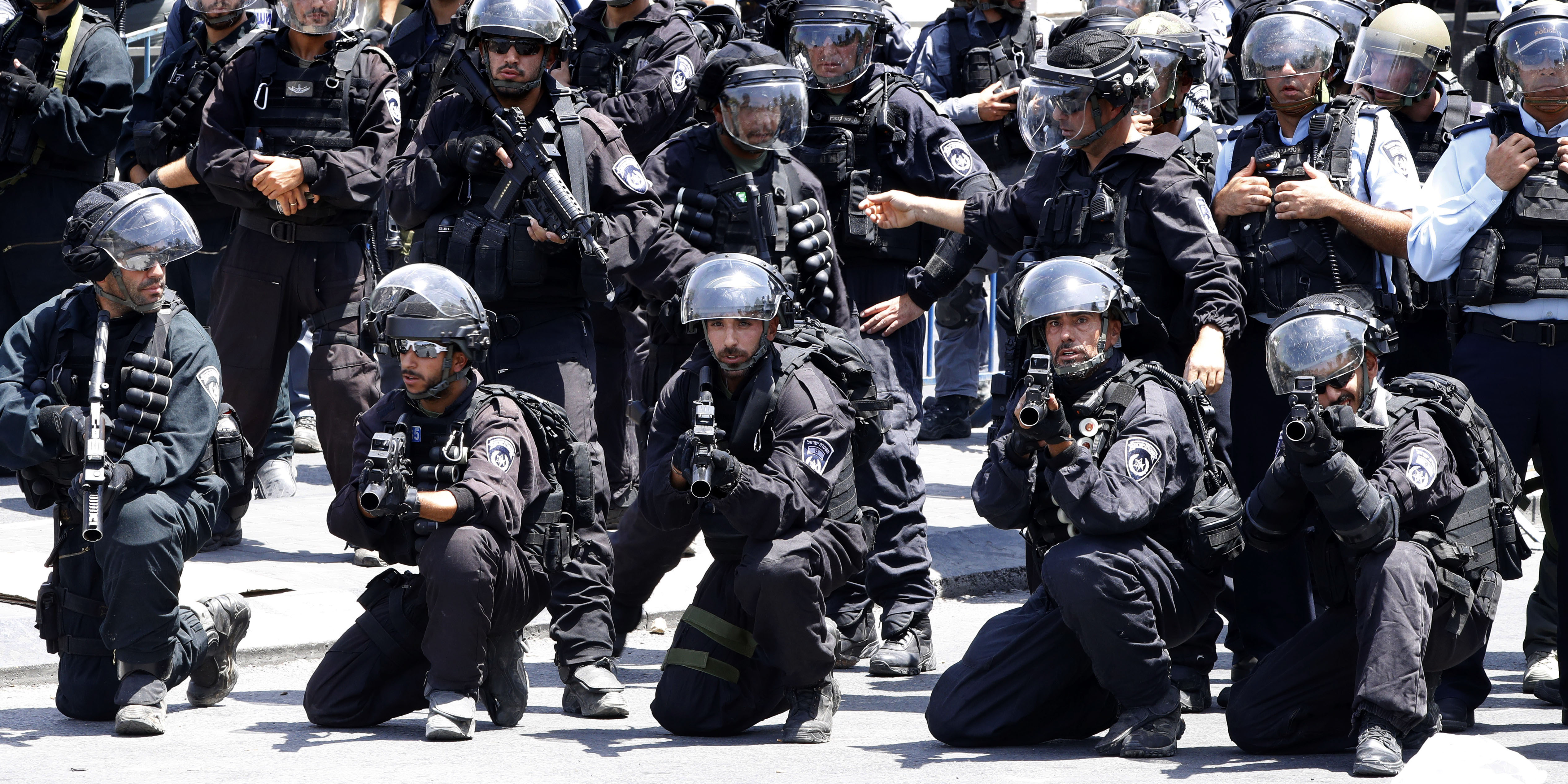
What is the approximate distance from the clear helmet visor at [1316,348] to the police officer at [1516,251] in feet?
1.99

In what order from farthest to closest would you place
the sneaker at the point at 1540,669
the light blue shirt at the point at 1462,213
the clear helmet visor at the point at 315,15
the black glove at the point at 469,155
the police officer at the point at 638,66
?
the police officer at the point at 638,66
the clear helmet visor at the point at 315,15
the black glove at the point at 469,155
the sneaker at the point at 1540,669
the light blue shirt at the point at 1462,213

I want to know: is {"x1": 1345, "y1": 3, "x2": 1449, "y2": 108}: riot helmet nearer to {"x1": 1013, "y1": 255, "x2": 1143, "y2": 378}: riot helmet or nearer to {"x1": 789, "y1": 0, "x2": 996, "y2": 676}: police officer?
{"x1": 789, "y1": 0, "x2": 996, "y2": 676}: police officer

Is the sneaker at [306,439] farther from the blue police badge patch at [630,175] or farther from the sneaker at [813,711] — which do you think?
the sneaker at [813,711]

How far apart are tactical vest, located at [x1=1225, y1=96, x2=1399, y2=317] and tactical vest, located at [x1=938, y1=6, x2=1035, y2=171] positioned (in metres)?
2.66

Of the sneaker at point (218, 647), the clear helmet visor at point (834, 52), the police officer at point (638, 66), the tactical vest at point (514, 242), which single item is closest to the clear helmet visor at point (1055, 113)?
the clear helmet visor at point (834, 52)

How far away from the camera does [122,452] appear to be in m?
6.12

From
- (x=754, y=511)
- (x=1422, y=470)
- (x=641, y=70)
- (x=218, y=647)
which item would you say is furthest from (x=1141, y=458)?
(x=641, y=70)

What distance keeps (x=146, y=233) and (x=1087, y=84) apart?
3.13m

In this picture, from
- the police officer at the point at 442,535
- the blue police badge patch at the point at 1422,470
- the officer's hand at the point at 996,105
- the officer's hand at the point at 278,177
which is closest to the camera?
the blue police badge patch at the point at 1422,470

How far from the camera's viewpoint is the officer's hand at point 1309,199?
650 cm

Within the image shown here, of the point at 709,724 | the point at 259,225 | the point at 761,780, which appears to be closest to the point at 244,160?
the point at 259,225

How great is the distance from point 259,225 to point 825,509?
10.2ft

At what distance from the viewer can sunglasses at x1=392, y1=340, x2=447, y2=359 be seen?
20.1 ft

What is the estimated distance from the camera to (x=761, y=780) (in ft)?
17.6
